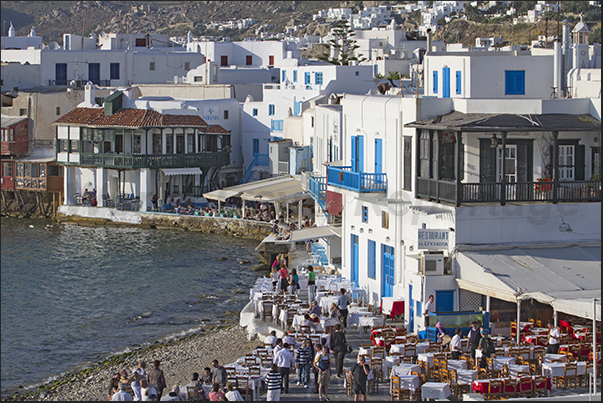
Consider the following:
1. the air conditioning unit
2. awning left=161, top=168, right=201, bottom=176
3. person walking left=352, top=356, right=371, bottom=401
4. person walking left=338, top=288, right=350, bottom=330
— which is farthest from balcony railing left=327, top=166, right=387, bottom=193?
awning left=161, top=168, right=201, bottom=176

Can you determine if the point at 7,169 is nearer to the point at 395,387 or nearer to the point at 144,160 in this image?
the point at 144,160

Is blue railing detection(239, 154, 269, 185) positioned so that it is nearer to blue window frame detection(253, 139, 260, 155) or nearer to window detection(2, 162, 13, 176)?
blue window frame detection(253, 139, 260, 155)

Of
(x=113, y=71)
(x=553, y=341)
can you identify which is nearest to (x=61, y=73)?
(x=113, y=71)

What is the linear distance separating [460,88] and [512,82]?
62.1 inches

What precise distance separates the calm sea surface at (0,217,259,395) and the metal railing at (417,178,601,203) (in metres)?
10.8

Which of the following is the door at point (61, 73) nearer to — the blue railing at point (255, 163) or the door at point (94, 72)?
the door at point (94, 72)

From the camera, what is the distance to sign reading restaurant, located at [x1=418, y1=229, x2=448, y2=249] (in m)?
24.0

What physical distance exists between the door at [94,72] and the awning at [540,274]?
6079cm

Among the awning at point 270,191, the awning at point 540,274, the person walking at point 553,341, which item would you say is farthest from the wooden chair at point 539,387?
the awning at point 270,191

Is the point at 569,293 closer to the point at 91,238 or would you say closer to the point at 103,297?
the point at 103,297

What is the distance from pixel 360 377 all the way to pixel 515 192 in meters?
8.02

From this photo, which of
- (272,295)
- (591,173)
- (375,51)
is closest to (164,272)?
(272,295)

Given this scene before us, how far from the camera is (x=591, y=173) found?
83.5 feet

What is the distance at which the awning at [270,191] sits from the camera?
4789cm
